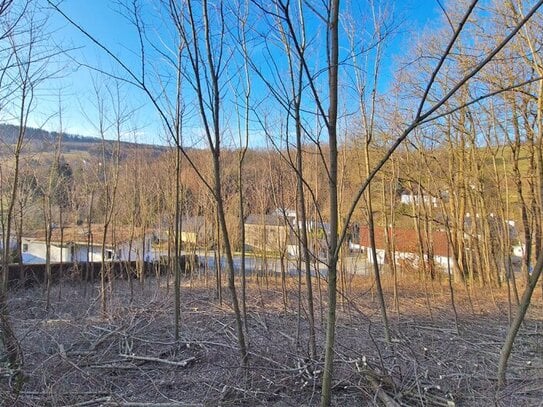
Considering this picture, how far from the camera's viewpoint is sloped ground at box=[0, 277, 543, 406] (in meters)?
2.90

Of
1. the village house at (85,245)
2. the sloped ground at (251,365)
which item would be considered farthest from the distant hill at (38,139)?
the village house at (85,245)

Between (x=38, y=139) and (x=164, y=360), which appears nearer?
(x=164, y=360)

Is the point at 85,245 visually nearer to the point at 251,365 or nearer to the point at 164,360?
the point at 164,360

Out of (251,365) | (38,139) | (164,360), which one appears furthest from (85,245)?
(251,365)

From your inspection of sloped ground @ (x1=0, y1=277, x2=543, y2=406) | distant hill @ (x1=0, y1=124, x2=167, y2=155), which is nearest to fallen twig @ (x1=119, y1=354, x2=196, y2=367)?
sloped ground @ (x1=0, y1=277, x2=543, y2=406)

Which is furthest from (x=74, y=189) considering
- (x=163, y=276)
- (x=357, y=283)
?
(x=357, y=283)

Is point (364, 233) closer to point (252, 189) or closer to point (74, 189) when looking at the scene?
point (252, 189)

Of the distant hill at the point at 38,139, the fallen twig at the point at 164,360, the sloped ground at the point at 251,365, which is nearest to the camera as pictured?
the sloped ground at the point at 251,365

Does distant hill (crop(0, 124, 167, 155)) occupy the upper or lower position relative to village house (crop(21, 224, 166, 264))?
upper

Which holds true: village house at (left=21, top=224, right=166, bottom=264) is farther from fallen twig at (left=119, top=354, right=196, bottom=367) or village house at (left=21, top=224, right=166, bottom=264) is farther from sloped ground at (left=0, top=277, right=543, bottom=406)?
fallen twig at (left=119, top=354, right=196, bottom=367)

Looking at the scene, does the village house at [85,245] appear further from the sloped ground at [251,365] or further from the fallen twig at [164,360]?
the fallen twig at [164,360]

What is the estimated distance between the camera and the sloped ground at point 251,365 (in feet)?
9.50

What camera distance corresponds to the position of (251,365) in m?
3.28

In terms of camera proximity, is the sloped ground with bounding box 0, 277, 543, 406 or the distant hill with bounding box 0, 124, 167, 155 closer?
the sloped ground with bounding box 0, 277, 543, 406
